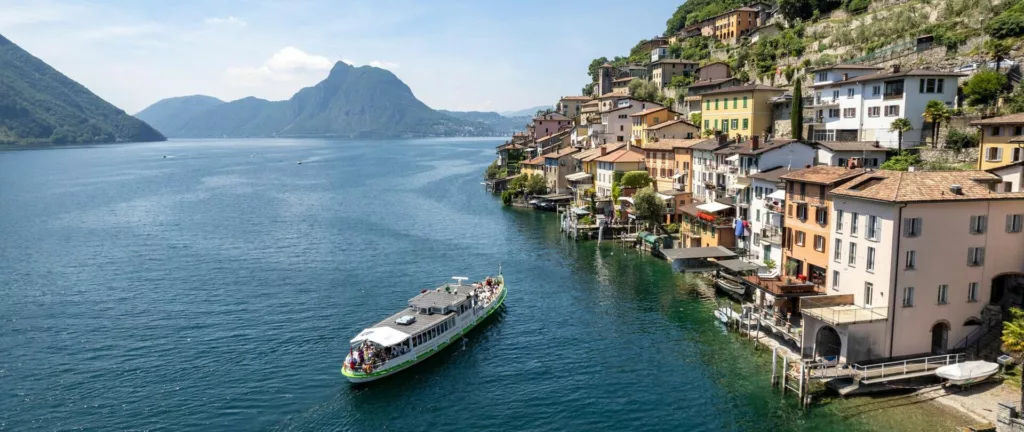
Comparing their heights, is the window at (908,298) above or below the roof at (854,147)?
below

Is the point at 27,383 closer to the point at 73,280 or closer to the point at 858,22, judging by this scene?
the point at 73,280

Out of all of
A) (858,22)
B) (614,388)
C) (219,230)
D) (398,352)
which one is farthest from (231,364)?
(858,22)

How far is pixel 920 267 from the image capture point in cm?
4128

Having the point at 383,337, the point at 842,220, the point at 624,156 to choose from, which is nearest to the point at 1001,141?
the point at 842,220

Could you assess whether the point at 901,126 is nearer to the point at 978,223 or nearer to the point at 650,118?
the point at 978,223

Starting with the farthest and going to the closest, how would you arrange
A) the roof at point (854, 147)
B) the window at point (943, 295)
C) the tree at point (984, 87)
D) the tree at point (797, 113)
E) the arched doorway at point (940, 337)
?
1. the tree at point (797, 113)
2. the roof at point (854, 147)
3. the tree at point (984, 87)
4. the arched doorway at point (940, 337)
5. the window at point (943, 295)

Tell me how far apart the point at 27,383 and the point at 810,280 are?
2192 inches

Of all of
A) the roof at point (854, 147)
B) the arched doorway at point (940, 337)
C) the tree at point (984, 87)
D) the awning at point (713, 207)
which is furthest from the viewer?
the awning at point (713, 207)

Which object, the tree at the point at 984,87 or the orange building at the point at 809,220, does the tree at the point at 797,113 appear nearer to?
the tree at the point at 984,87

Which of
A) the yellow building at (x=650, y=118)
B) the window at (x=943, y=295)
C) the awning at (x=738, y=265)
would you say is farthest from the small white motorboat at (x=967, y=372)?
the yellow building at (x=650, y=118)

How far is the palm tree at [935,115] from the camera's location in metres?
65.5

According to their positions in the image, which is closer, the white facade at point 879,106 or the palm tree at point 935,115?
the palm tree at point 935,115

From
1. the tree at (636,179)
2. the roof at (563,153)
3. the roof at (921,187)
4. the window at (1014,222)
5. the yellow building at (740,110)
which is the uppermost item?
the yellow building at (740,110)

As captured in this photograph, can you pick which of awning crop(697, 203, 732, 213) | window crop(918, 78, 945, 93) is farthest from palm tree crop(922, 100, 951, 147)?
awning crop(697, 203, 732, 213)
